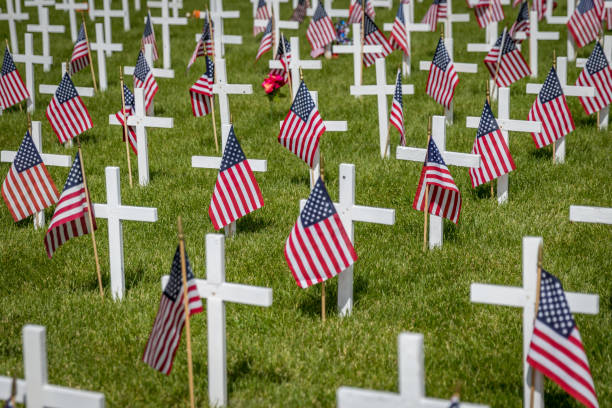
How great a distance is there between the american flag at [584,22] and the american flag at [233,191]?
895 cm

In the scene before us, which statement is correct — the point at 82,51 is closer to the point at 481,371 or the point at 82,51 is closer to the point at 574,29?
the point at 574,29

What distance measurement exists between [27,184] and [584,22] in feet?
34.7

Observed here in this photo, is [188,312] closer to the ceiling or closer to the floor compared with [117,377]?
closer to the ceiling

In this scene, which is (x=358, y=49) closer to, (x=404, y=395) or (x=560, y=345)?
(x=560, y=345)

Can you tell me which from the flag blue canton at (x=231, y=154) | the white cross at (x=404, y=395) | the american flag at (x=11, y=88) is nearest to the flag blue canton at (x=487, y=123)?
the flag blue canton at (x=231, y=154)

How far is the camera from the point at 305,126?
31.0ft

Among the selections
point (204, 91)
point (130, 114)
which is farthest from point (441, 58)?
point (130, 114)

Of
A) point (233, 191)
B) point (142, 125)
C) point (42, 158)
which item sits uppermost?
point (142, 125)

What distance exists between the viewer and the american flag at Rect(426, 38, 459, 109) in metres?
11.6

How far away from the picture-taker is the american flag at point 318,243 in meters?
6.37

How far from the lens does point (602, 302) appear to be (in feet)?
23.0

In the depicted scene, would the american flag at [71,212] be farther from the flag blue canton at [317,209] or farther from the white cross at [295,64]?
the white cross at [295,64]

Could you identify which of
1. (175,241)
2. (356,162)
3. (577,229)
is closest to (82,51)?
(356,162)

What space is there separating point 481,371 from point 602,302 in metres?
1.64
